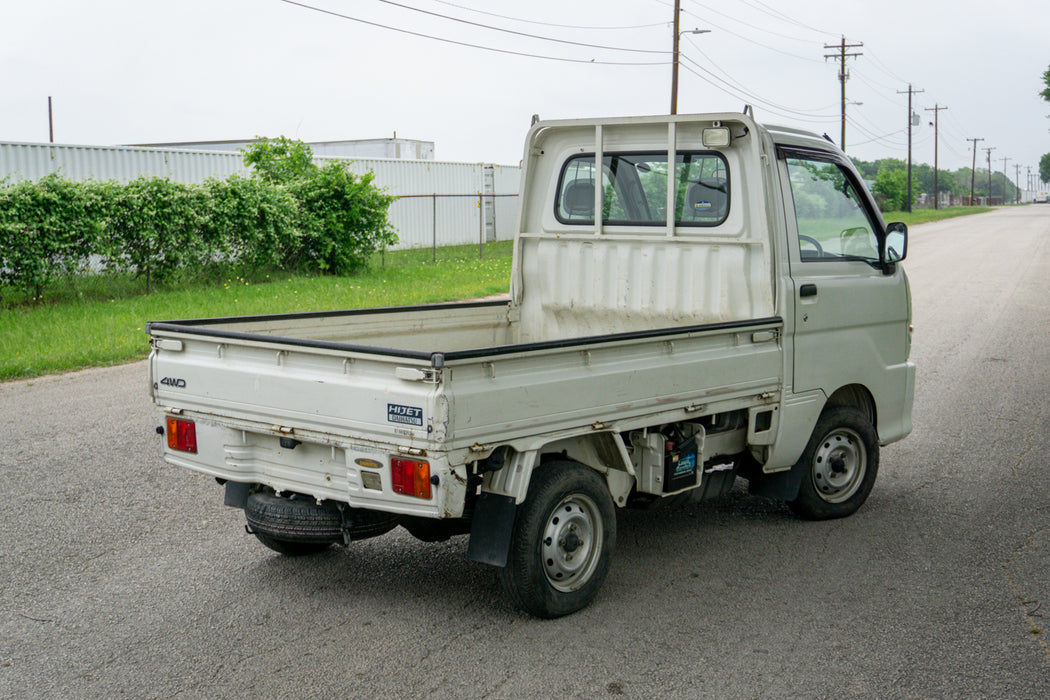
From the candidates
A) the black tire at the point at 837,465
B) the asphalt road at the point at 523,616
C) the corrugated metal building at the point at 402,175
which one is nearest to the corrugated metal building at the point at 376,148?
the corrugated metal building at the point at 402,175

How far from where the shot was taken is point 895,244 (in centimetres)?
638

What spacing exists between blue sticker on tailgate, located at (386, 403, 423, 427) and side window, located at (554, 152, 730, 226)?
102 inches

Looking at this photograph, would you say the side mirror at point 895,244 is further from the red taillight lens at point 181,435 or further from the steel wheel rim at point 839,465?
the red taillight lens at point 181,435

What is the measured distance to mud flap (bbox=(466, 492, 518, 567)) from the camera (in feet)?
14.6

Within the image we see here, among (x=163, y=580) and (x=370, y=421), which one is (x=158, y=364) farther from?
(x=370, y=421)

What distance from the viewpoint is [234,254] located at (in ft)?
62.8

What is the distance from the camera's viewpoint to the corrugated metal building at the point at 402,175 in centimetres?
2109

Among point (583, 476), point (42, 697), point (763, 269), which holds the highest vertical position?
point (763, 269)

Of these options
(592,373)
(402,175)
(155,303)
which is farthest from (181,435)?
(402,175)

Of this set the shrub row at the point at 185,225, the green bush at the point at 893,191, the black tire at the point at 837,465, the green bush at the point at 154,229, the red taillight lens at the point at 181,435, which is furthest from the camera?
the green bush at the point at 893,191

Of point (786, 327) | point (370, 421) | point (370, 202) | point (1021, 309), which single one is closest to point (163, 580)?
point (370, 421)

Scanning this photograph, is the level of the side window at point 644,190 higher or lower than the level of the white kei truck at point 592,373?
higher

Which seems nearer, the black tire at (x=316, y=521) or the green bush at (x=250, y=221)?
the black tire at (x=316, y=521)

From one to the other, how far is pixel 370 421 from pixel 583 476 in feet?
3.45
